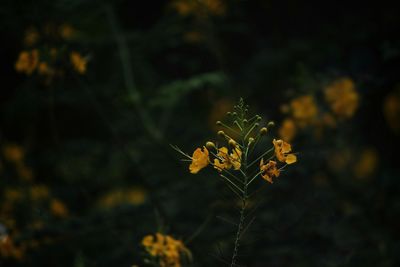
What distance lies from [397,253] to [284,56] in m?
2.24

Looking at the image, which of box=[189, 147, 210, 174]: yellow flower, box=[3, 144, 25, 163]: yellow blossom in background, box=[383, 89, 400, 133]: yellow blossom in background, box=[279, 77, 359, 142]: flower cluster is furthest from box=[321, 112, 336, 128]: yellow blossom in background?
box=[3, 144, 25, 163]: yellow blossom in background

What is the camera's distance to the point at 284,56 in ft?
14.7

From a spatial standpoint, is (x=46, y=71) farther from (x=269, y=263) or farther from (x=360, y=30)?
(x=360, y=30)

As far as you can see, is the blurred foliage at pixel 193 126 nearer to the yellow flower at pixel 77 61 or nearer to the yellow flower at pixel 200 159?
the yellow flower at pixel 77 61

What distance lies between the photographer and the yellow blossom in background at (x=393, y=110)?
441cm

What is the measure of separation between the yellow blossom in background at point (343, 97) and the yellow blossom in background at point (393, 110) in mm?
1368

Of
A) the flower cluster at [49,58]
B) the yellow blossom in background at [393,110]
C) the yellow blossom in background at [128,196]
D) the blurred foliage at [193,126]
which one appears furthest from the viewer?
the yellow blossom in background at [128,196]

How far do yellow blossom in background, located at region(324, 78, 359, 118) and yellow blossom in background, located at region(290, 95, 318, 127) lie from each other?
127 mm

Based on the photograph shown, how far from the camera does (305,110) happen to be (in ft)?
10.9

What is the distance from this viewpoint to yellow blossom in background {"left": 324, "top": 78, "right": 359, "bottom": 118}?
319cm

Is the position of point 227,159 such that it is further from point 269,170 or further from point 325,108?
point 325,108

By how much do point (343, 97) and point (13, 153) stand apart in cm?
390

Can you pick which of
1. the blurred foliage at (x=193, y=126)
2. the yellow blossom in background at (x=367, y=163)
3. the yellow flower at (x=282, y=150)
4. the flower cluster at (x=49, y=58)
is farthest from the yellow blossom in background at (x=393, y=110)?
the yellow flower at (x=282, y=150)

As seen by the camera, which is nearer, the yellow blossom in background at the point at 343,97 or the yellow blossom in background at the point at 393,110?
the yellow blossom in background at the point at 343,97
